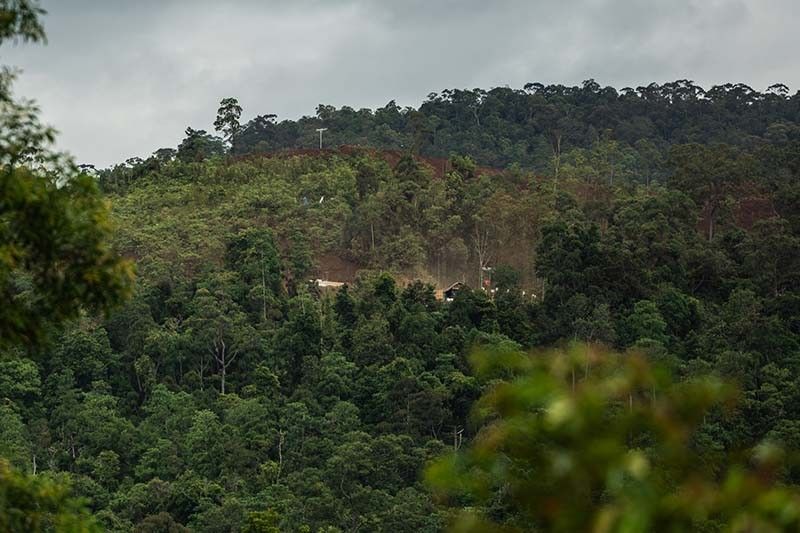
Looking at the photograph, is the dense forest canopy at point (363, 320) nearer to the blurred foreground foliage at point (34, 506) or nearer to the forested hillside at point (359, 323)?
the forested hillside at point (359, 323)

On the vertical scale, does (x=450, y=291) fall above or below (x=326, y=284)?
below

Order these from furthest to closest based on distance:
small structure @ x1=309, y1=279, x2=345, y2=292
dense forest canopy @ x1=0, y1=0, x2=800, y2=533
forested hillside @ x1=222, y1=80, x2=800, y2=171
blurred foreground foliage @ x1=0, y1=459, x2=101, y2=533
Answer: forested hillside @ x1=222, y1=80, x2=800, y2=171, small structure @ x1=309, y1=279, x2=345, y2=292, dense forest canopy @ x1=0, y1=0, x2=800, y2=533, blurred foreground foliage @ x1=0, y1=459, x2=101, y2=533

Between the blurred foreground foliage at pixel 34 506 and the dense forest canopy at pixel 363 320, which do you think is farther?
the dense forest canopy at pixel 363 320

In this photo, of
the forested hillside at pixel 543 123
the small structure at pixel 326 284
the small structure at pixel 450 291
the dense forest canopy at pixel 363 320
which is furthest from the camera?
the forested hillside at pixel 543 123

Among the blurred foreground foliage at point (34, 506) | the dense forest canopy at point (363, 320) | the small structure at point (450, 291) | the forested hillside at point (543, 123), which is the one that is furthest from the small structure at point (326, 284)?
the blurred foreground foliage at point (34, 506)

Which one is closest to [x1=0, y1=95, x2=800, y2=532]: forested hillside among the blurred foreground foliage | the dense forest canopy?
the dense forest canopy

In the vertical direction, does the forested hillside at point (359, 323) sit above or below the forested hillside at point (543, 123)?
below

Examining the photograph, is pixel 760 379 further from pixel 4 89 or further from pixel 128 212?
pixel 4 89

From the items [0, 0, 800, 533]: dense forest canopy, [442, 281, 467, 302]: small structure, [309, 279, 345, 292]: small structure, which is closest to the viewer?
[0, 0, 800, 533]: dense forest canopy

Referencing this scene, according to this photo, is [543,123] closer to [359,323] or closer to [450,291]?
[450,291]

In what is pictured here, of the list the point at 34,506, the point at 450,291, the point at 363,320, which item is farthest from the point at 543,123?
the point at 34,506

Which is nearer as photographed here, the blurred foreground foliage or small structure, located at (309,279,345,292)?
the blurred foreground foliage

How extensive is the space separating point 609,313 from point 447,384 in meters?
4.01

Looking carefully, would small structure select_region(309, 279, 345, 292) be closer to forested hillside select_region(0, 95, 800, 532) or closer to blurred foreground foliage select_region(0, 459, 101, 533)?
forested hillside select_region(0, 95, 800, 532)
